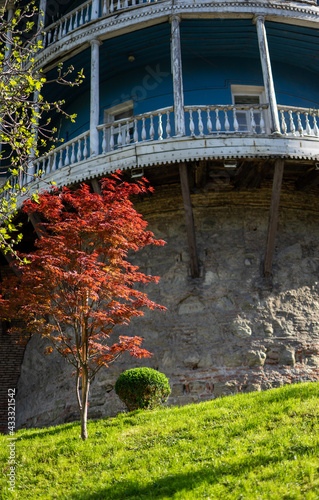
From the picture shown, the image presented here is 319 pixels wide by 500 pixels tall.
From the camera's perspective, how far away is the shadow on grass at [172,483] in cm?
576

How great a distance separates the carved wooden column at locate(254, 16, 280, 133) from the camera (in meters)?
11.4

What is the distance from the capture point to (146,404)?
8859mm

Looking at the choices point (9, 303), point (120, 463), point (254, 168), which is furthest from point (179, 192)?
point (120, 463)

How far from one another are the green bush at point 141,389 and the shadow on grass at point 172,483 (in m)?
2.68

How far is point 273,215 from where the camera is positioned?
1121 cm

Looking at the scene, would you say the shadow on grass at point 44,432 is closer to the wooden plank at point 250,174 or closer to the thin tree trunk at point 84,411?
the thin tree trunk at point 84,411

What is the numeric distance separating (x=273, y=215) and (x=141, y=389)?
4.64m

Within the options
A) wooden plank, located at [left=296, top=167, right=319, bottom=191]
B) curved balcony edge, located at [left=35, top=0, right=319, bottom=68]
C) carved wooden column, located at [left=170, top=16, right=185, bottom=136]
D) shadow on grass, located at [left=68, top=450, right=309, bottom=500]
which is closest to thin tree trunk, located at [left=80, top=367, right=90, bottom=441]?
shadow on grass, located at [left=68, top=450, right=309, bottom=500]

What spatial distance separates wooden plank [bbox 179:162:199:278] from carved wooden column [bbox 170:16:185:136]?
86cm

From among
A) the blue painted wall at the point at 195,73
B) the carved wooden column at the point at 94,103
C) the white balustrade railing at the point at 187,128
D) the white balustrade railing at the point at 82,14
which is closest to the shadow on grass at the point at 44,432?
the white balustrade railing at the point at 187,128

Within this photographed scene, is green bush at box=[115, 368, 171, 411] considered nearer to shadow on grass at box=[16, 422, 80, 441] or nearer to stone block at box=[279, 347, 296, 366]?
shadow on grass at box=[16, 422, 80, 441]

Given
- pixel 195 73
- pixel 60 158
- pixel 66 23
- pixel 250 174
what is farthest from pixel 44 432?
pixel 66 23

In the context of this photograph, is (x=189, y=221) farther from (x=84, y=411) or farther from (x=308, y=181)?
(x=84, y=411)

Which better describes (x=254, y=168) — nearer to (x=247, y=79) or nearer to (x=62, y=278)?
(x=247, y=79)
